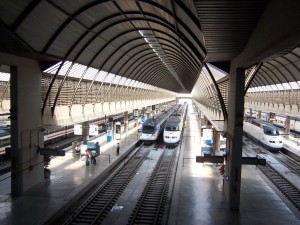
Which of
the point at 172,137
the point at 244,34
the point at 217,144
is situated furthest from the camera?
the point at 172,137

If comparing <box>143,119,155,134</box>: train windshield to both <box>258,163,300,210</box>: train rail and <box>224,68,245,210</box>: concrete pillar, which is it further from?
<box>224,68,245,210</box>: concrete pillar

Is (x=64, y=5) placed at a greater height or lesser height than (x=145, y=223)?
greater

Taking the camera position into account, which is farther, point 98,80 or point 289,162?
point 98,80

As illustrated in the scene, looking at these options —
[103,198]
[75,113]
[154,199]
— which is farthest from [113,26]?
[154,199]

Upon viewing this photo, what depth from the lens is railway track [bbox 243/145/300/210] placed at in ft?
59.6

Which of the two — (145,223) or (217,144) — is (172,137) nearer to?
(217,144)

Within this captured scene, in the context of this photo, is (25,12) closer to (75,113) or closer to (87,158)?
(75,113)

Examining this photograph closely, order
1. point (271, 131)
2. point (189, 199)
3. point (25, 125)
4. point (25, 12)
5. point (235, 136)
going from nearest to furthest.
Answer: point (25, 12) → point (235, 136) → point (189, 199) → point (25, 125) → point (271, 131)

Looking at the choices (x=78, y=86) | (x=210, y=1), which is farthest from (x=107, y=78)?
(x=210, y=1)

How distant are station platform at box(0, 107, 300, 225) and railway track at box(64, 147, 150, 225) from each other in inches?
33.2

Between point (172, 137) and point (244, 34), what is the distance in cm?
2616

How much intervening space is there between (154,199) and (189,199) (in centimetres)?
231

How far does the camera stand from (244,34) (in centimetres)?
1002

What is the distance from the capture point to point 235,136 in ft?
47.1
